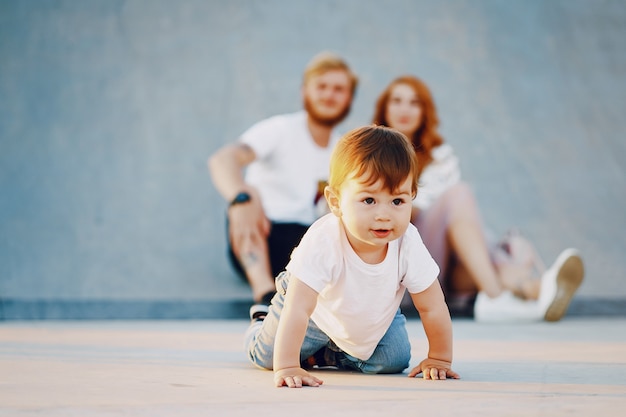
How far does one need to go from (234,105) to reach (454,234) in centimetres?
232

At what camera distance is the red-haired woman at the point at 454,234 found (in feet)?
14.2

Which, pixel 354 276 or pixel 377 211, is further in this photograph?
pixel 354 276

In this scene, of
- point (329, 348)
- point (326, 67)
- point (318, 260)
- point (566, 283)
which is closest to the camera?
A: point (318, 260)

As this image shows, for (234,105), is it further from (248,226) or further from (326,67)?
(248,226)

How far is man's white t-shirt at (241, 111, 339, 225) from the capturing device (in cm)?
459

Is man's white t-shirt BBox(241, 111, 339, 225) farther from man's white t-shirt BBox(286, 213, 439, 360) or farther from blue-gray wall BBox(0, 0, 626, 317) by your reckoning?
man's white t-shirt BBox(286, 213, 439, 360)

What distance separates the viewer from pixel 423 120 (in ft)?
15.0

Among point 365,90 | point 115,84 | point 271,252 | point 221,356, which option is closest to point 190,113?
point 115,84

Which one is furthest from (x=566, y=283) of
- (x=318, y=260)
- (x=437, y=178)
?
(x=318, y=260)

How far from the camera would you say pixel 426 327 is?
94.3 inches

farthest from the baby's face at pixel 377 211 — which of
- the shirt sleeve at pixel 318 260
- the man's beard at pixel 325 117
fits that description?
the man's beard at pixel 325 117

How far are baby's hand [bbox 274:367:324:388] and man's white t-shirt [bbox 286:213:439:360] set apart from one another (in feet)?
0.65

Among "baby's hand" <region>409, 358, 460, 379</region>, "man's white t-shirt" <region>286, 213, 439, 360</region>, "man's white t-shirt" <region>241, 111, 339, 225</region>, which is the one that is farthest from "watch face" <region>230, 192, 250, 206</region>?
"baby's hand" <region>409, 358, 460, 379</region>

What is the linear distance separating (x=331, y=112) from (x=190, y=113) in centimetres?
181
